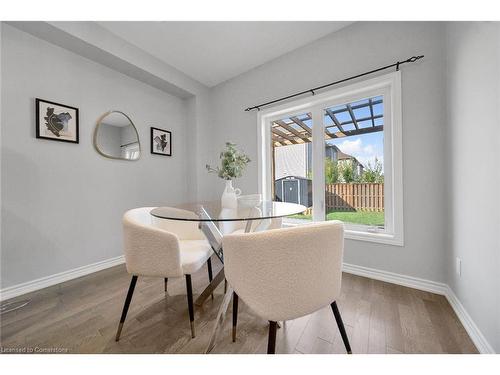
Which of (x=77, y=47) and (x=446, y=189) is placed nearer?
(x=446, y=189)

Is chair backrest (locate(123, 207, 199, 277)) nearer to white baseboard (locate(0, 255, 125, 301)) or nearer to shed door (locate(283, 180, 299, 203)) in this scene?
white baseboard (locate(0, 255, 125, 301))

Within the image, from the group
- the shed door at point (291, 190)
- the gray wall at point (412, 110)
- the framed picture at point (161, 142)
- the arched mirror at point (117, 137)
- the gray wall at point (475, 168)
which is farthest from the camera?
the framed picture at point (161, 142)

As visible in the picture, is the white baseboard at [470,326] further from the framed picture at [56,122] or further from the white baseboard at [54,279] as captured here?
the framed picture at [56,122]

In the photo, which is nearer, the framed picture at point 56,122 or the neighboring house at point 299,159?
the framed picture at point 56,122

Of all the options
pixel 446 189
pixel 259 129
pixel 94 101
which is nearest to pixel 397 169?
pixel 446 189

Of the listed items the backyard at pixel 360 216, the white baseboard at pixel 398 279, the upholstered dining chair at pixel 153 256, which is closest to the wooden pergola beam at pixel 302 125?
the backyard at pixel 360 216

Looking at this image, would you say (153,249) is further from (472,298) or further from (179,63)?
(179,63)

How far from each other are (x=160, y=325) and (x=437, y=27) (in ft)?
10.5

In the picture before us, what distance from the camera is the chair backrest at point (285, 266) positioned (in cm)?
78

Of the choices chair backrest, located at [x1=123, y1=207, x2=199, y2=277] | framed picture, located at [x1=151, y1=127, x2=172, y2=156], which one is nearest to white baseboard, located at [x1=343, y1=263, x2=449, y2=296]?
chair backrest, located at [x1=123, y1=207, x2=199, y2=277]

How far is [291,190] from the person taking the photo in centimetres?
269

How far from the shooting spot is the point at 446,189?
5.32ft

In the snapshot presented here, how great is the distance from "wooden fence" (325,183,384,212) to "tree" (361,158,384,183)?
0.05 meters

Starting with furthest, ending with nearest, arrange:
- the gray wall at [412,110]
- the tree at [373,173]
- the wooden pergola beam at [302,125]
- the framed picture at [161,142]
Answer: the framed picture at [161,142] → the wooden pergola beam at [302,125] → the tree at [373,173] → the gray wall at [412,110]
